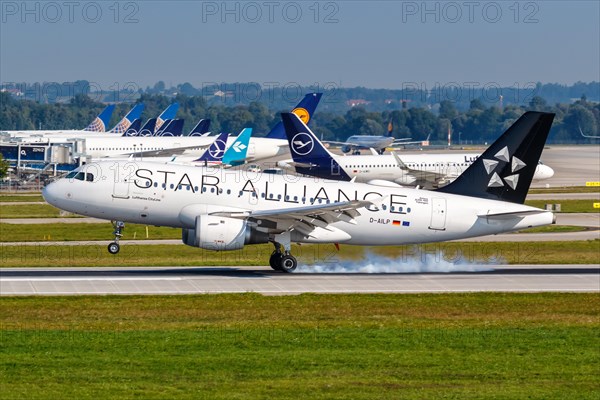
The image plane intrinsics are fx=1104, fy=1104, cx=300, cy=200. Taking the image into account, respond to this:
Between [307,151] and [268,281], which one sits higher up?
[307,151]

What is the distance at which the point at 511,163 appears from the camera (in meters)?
47.0

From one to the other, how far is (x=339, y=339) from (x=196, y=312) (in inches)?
266

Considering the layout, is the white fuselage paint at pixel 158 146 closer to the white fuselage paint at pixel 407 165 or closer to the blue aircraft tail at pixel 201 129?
the white fuselage paint at pixel 407 165

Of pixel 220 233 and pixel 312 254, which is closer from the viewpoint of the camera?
pixel 220 233

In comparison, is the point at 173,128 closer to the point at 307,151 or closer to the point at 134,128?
the point at 134,128

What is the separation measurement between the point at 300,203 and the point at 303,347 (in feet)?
58.3

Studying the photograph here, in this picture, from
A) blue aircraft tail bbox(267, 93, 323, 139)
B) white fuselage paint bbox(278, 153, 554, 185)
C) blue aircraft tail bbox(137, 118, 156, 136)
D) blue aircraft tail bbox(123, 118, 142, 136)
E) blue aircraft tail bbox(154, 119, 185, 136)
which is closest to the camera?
white fuselage paint bbox(278, 153, 554, 185)

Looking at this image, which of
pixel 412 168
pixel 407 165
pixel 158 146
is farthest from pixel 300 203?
pixel 158 146

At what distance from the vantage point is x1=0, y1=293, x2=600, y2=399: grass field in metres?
23.6

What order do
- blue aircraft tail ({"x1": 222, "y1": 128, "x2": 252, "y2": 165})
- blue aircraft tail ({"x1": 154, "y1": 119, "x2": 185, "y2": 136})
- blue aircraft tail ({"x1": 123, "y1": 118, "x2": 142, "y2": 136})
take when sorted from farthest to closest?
blue aircraft tail ({"x1": 123, "y1": 118, "x2": 142, "y2": 136})
blue aircraft tail ({"x1": 154, "y1": 119, "x2": 185, "y2": 136})
blue aircraft tail ({"x1": 222, "y1": 128, "x2": 252, "y2": 165})

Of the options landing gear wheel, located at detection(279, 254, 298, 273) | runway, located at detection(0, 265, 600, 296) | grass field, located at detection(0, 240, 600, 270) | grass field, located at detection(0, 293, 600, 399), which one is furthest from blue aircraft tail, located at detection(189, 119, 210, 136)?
grass field, located at detection(0, 293, 600, 399)

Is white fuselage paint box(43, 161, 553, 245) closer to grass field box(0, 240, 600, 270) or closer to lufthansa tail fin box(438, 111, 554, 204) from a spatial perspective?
lufthansa tail fin box(438, 111, 554, 204)

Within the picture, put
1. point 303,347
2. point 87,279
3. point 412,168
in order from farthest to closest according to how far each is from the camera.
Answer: point 412,168, point 87,279, point 303,347

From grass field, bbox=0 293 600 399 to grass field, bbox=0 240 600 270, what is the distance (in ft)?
37.8
